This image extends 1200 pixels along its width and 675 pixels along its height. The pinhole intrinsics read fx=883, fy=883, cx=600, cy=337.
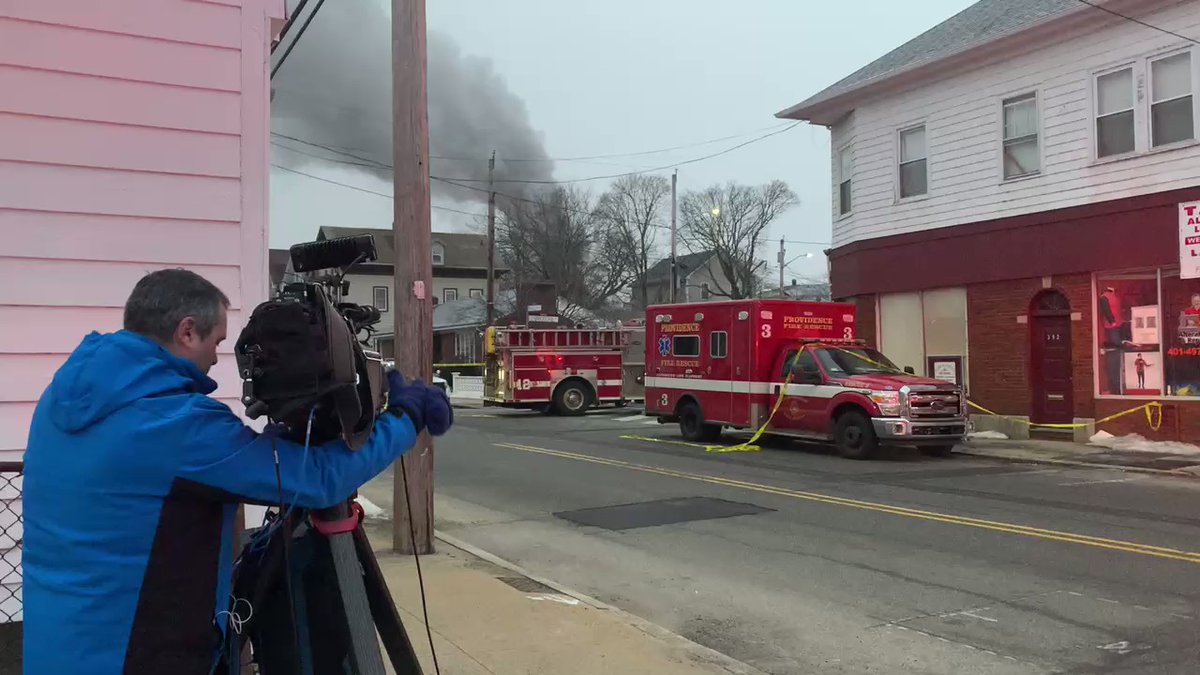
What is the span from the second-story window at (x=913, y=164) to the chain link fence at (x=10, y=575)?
58.2 feet

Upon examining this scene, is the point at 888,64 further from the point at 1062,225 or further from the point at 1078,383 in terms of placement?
the point at 1078,383

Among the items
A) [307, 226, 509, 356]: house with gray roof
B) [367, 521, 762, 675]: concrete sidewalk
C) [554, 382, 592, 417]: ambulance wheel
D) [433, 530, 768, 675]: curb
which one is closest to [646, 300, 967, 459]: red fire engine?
[554, 382, 592, 417]: ambulance wheel

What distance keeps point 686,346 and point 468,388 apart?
70.0 ft

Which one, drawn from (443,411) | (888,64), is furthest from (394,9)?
(888,64)

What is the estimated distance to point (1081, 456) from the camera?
13.9 metres

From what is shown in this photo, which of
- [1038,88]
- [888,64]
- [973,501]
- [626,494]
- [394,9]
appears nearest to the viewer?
[394,9]

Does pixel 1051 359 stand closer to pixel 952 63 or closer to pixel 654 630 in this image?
pixel 952 63

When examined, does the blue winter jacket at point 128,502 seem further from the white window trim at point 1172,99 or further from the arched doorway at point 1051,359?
the arched doorway at point 1051,359

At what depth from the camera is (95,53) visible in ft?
14.3

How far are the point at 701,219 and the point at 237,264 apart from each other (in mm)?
60510

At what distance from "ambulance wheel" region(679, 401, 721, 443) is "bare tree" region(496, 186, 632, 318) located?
→ 34.9m

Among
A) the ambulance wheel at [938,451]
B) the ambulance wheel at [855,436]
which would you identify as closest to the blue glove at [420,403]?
the ambulance wheel at [855,436]

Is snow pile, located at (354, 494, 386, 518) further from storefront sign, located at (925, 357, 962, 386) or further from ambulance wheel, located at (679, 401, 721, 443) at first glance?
storefront sign, located at (925, 357, 962, 386)

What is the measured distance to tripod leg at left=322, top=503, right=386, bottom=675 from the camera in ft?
7.07
